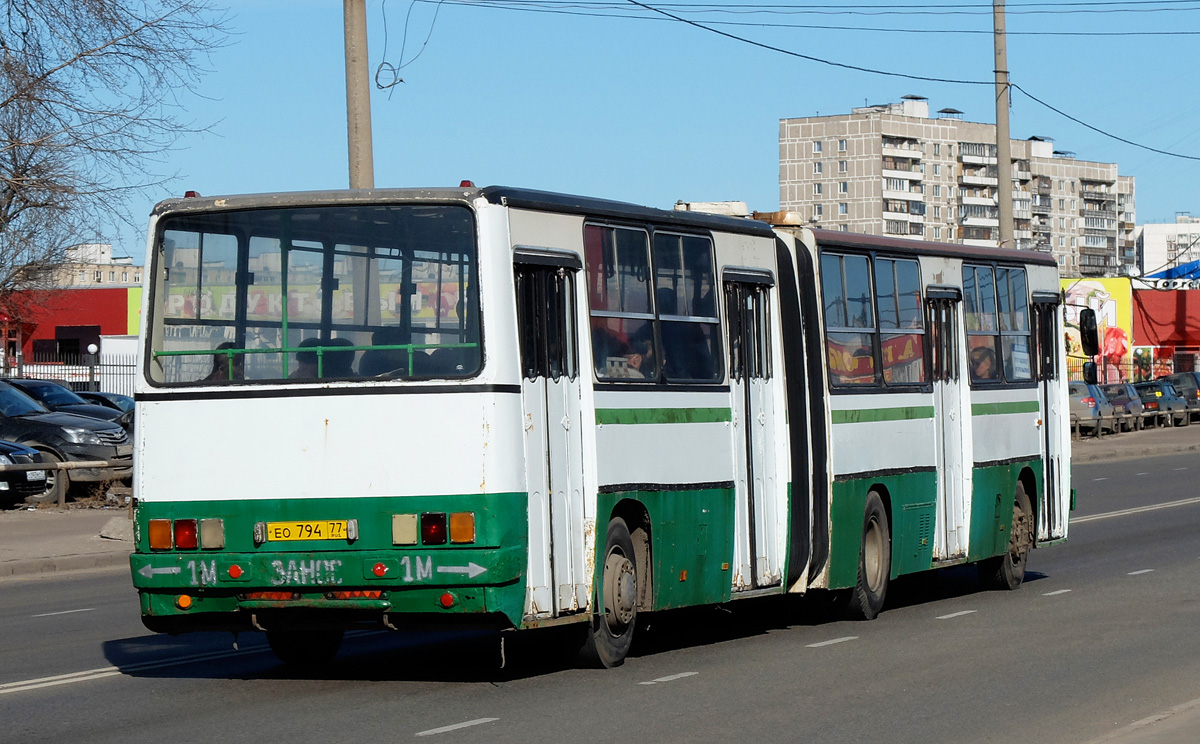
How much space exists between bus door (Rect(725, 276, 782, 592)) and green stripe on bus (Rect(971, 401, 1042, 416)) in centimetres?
370

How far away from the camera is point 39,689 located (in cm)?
1015

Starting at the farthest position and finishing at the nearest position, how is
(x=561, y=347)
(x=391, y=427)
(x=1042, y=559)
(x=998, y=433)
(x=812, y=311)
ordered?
(x=1042, y=559), (x=998, y=433), (x=812, y=311), (x=561, y=347), (x=391, y=427)

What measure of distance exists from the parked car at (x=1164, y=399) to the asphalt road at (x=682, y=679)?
4685 cm

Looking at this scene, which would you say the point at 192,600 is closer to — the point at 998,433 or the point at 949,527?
the point at 949,527

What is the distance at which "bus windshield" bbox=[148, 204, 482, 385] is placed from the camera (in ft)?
31.9

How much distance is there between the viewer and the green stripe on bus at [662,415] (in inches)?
421

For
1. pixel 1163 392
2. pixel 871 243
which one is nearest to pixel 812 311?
pixel 871 243

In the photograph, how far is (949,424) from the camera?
607 inches

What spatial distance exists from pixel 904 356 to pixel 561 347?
531 cm

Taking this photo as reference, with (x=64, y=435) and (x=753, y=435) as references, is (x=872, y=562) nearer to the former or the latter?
(x=753, y=435)

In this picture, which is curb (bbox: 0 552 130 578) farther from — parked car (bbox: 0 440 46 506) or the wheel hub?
the wheel hub

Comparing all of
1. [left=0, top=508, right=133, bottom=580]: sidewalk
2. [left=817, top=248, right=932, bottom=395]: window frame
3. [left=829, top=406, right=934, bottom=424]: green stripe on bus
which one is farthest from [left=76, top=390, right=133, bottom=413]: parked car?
[left=829, top=406, right=934, bottom=424]: green stripe on bus

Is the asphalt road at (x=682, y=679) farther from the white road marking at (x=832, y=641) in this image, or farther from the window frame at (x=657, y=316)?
the window frame at (x=657, y=316)

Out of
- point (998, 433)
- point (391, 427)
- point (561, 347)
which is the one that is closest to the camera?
point (391, 427)
